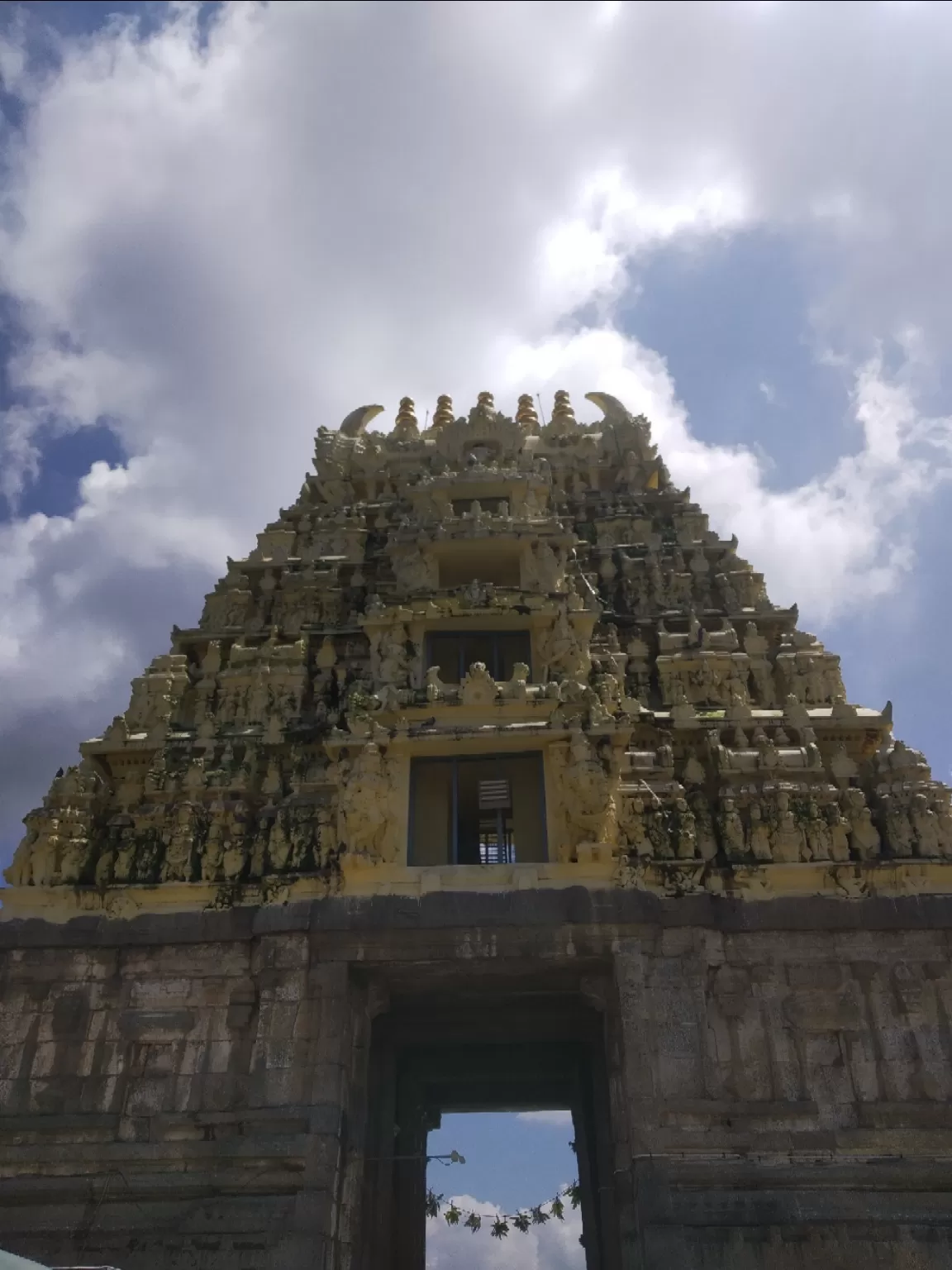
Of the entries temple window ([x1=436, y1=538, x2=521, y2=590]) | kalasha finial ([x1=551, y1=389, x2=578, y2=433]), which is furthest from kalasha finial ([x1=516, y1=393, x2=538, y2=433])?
temple window ([x1=436, y1=538, x2=521, y2=590])

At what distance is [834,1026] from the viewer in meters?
14.9

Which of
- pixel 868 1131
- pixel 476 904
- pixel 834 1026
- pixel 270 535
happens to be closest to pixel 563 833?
pixel 476 904

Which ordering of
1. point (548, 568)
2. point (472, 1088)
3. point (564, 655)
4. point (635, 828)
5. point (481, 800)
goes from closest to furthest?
1. point (635, 828)
2. point (481, 800)
3. point (564, 655)
4. point (472, 1088)
5. point (548, 568)

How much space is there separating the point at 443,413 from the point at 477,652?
45.3ft

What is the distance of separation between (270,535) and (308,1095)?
1422cm

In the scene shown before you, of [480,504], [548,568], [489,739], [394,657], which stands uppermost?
[480,504]

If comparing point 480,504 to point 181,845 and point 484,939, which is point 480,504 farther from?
point 484,939

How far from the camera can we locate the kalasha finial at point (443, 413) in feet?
103

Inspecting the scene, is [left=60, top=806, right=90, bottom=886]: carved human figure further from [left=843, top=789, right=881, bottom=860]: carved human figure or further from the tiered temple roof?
[left=843, top=789, right=881, bottom=860]: carved human figure

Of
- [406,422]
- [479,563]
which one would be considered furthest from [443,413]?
[479,563]

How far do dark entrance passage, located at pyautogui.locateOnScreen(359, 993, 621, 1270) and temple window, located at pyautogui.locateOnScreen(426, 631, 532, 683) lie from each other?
6483mm

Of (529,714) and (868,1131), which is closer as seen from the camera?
(868,1131)

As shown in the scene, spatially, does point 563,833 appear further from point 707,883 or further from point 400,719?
point 400,719

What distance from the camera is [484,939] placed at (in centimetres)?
1550
